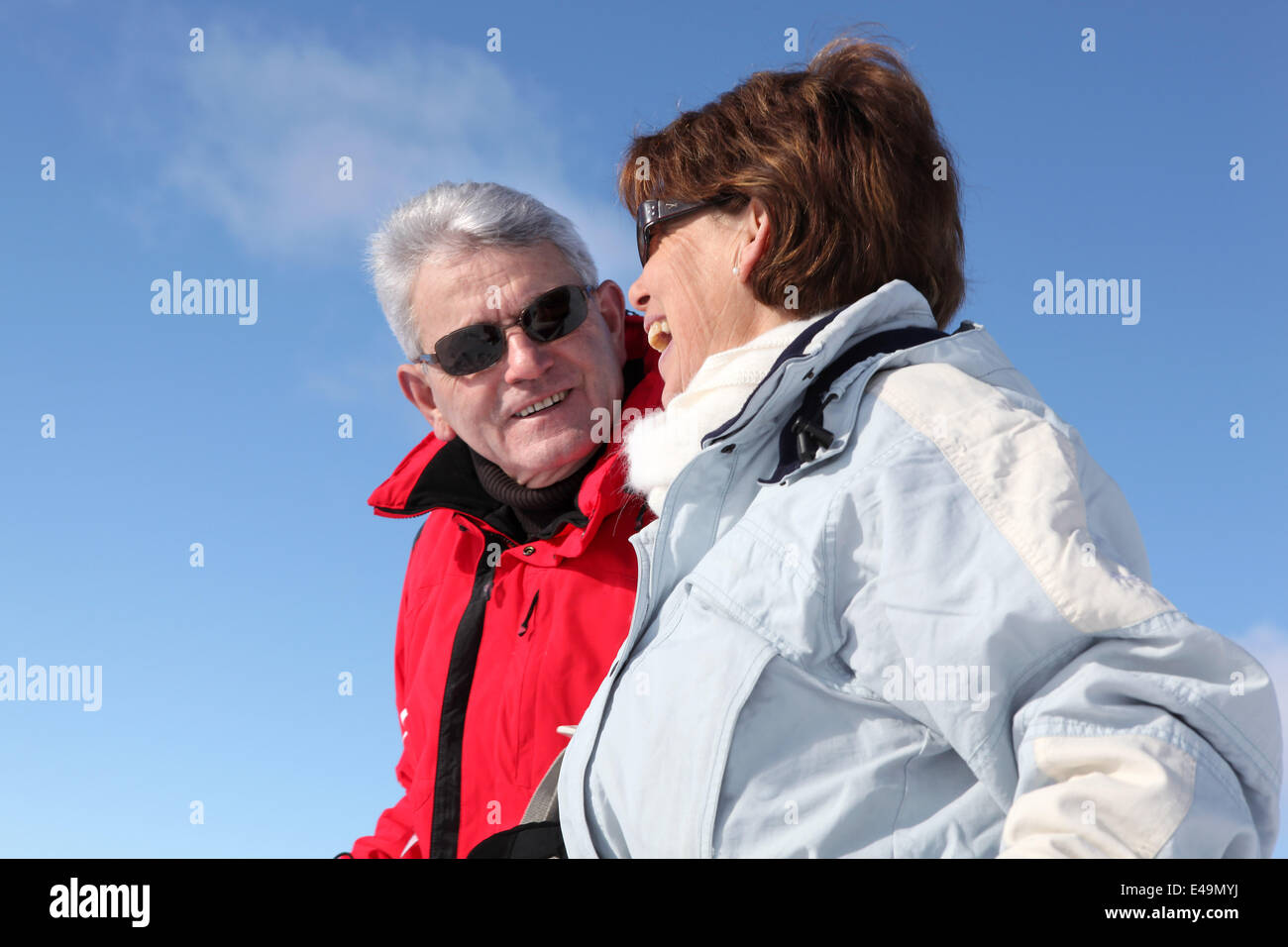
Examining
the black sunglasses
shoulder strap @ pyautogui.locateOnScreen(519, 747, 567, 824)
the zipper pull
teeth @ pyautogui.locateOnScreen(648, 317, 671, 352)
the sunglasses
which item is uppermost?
the sunglasses

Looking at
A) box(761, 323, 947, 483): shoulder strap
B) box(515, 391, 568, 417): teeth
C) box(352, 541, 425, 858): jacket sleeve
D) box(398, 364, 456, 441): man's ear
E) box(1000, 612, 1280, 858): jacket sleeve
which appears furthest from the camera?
box(398, 364, 456, 441): man's ear

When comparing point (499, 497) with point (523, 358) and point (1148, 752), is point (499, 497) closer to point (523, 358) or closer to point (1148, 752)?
point (523, 358)

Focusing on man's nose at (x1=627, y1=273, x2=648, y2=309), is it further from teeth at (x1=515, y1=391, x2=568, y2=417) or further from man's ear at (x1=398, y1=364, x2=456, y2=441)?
man's ear at (x1=398, y1=364, x2=456, y2=441)

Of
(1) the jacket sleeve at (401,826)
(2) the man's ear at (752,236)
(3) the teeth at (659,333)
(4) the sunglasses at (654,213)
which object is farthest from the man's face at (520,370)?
(2) the man's ear at (752,236)

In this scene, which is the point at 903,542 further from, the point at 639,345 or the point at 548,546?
the point at 639,345

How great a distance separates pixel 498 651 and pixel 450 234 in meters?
1.46

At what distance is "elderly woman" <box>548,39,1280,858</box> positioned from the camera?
1.62m

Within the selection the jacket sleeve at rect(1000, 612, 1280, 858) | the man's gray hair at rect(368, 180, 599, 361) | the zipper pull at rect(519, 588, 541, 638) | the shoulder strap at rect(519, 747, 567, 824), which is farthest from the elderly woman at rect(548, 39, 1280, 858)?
the man's gray hair at rect(368, 180, 599, 361)

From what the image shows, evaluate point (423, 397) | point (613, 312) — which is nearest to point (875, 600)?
point (613, 312)

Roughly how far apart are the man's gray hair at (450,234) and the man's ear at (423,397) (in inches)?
3.2

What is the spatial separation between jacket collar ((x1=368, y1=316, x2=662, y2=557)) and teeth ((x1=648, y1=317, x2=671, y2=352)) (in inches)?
21.8
